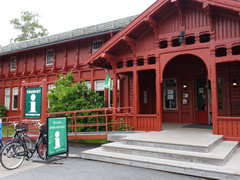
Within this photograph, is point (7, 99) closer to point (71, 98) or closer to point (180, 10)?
point (71, 98)

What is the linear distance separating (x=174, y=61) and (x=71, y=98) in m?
5.79

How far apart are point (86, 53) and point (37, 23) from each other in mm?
30283

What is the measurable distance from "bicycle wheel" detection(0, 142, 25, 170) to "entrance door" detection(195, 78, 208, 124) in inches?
321

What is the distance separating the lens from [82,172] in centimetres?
554

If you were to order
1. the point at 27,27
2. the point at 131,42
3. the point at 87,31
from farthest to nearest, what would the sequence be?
the point at 27,27 → the point at 87,31 → the point at 131,42

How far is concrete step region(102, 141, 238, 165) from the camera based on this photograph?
5.12m

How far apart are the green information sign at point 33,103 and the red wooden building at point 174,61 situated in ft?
9.18

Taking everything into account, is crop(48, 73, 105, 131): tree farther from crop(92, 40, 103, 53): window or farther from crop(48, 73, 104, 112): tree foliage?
crop(92, 40, 103, 53): window

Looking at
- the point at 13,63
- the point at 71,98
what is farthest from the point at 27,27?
the point at 71,98

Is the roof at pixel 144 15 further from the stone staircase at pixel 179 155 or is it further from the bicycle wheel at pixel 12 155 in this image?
the bicycle wheel at pixel 12 155

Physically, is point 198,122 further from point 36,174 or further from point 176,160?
point 36,174

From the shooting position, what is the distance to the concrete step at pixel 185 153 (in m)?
5.12

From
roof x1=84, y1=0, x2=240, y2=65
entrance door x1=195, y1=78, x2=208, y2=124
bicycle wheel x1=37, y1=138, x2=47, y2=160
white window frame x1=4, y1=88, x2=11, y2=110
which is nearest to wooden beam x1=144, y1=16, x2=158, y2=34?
roof x1=84, y1=0, x2=240, y2=65

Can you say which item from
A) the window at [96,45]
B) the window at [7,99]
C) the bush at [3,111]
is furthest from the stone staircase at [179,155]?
the window at [7,99]
